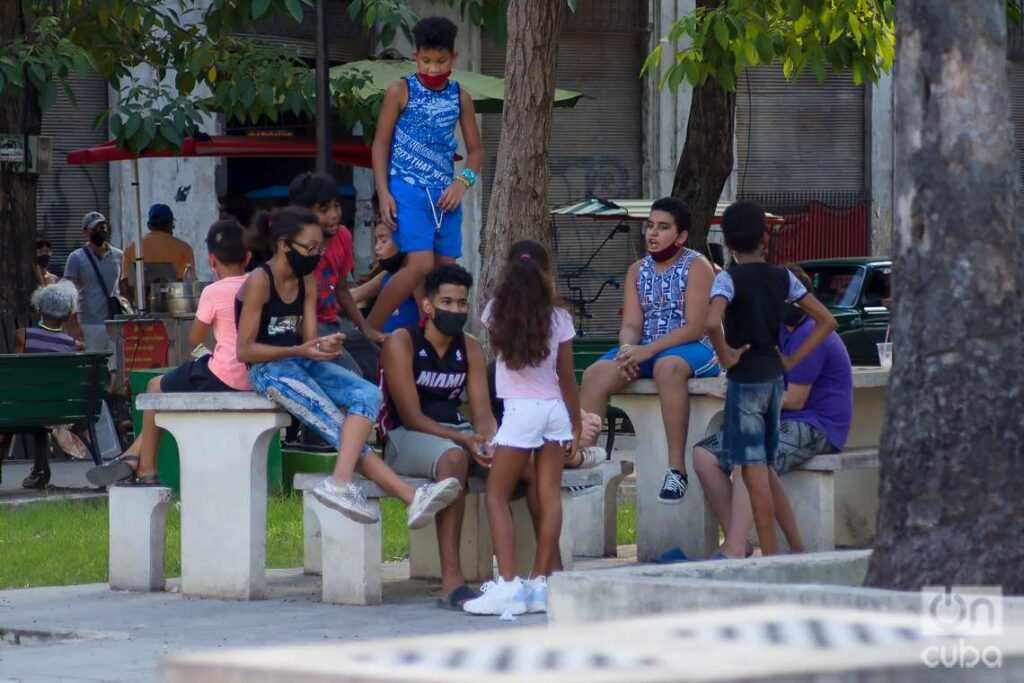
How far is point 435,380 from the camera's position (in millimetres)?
9055

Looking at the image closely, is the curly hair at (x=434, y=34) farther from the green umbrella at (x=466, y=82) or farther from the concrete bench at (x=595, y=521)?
the green umbrella at (x=466, y=82)

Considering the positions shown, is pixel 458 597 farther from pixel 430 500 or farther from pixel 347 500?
pixel 347 500

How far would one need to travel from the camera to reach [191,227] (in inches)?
940

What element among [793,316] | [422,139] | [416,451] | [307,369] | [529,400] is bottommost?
[416,451]

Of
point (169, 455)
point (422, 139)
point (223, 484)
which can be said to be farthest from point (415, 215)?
point (169, 455)

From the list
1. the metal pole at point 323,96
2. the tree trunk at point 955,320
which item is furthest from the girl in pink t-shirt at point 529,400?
the metal pole at point 323,96

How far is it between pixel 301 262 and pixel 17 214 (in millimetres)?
8484

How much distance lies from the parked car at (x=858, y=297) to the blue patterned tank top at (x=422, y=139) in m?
11.6

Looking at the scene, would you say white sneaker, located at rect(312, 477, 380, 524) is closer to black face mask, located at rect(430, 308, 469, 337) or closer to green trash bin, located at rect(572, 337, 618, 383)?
black face mask, located at rect(430, 308, 469, 337)

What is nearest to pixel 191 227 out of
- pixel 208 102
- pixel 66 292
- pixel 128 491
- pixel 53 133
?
pixel 53 133

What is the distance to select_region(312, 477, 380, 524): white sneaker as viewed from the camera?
8.56 meters

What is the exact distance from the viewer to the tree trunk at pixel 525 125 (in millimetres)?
11883

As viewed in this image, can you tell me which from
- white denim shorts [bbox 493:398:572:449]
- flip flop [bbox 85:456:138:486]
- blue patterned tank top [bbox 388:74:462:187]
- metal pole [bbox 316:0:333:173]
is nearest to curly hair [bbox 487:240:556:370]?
white denim shorts [bbox 493:398:572:449]

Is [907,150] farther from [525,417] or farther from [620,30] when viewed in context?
[620,30]
